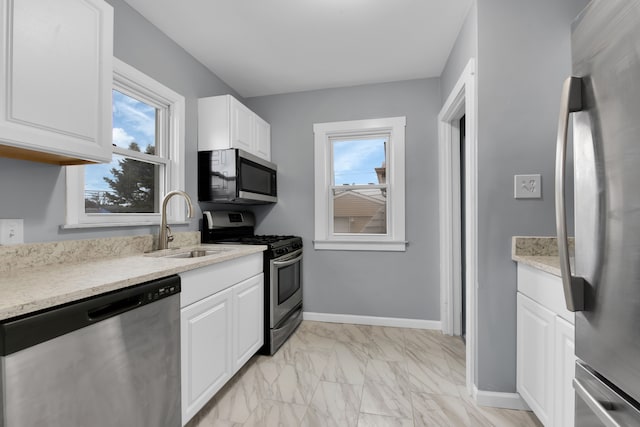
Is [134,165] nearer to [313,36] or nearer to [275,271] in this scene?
[275,271]

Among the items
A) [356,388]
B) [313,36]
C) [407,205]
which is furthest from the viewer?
[407,205]

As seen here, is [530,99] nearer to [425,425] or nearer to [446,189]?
[446,189]

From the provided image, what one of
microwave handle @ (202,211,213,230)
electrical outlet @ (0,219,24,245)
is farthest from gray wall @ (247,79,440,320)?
electrical outlet @ (0,219,24,245)

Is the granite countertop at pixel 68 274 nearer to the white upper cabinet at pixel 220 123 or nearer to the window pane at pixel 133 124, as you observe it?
the window pane at pixel 133 124

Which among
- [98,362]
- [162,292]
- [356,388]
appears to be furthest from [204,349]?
[356,388]

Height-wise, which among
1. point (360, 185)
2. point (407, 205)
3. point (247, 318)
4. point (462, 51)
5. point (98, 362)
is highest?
point (462, 51)

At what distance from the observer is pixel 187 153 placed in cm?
256

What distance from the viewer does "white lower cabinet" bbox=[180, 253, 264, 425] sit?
5.07 ft

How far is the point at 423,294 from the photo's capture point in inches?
119

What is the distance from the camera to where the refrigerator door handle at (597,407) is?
69 centimetres

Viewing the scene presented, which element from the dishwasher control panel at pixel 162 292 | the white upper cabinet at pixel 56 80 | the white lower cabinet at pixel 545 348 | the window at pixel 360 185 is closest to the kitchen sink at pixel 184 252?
the dishwasher control panel at pixel 162 292

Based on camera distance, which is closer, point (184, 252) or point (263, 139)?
point (184, 252)

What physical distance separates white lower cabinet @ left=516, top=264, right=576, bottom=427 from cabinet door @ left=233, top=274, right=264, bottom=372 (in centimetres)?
173

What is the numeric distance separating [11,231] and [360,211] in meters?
2.68
